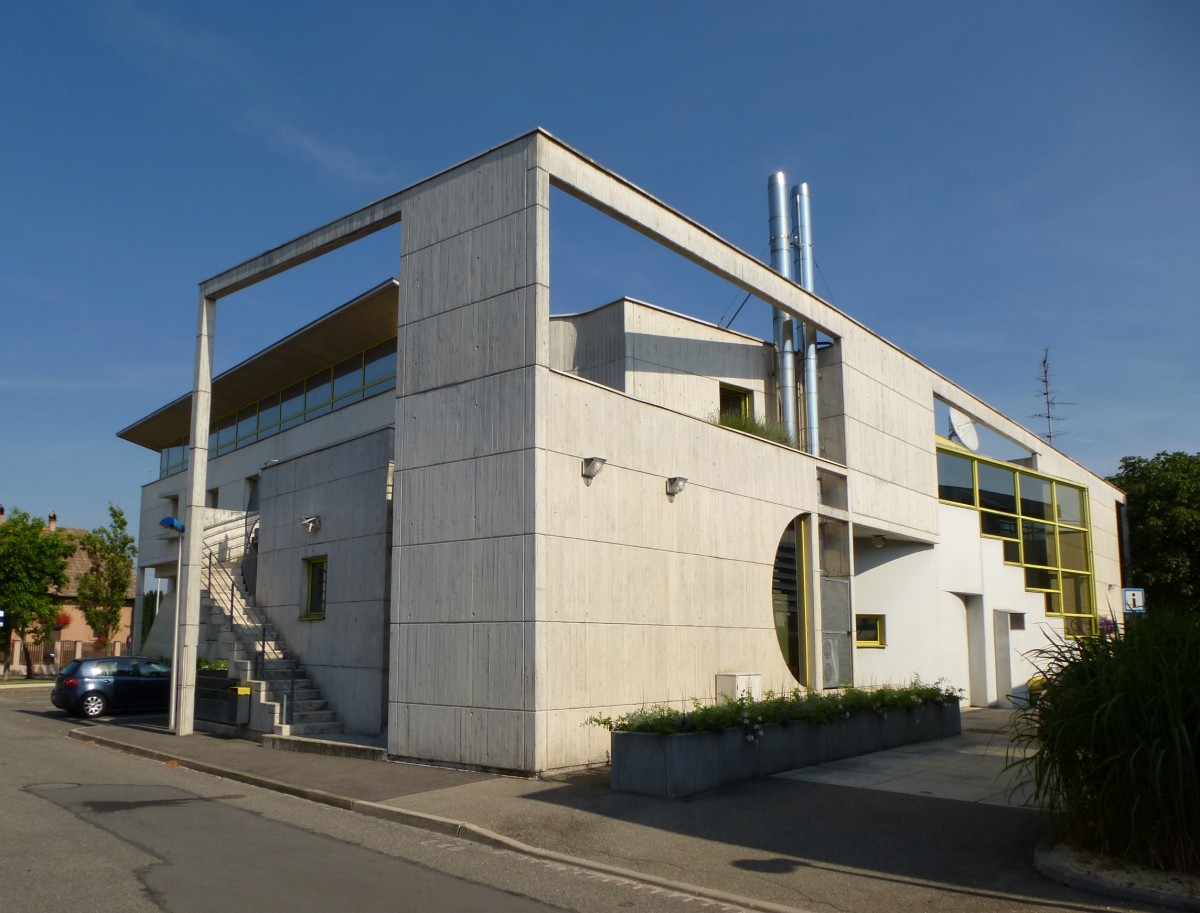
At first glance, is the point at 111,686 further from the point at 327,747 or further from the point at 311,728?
the point at 327,747

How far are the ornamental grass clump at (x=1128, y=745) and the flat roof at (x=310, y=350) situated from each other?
14.6m

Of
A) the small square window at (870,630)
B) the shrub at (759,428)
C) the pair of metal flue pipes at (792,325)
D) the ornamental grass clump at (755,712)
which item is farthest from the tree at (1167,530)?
the ornamental grass clump at (755,712)

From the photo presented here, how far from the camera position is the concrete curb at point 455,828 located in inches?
300

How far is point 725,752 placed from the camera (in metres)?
11.8

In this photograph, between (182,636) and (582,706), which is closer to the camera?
(582,706)

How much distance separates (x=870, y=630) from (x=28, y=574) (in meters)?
35.0

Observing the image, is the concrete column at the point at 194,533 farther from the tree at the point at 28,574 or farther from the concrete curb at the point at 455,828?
the tree at the point at 28,574

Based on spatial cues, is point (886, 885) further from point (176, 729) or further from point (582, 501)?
point (176, 729)

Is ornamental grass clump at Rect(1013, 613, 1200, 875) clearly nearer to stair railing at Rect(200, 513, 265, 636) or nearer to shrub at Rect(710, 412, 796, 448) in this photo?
shrub at Rect(710, 412, 796, 448)

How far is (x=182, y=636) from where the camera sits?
708 inches

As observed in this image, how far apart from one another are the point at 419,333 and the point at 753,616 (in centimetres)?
728

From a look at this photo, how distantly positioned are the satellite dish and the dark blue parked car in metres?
21.3

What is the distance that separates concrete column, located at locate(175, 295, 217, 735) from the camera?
705 inches

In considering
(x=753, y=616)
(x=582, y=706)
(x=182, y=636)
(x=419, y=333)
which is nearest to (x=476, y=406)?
(x=419, y=333)
